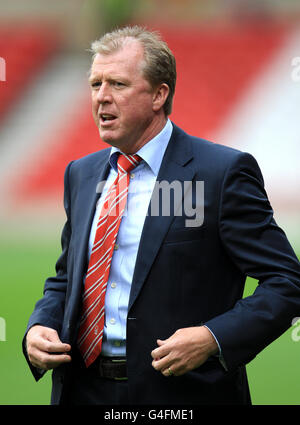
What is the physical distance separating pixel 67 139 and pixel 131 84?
7722mm

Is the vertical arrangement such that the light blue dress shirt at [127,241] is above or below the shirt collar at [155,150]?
below

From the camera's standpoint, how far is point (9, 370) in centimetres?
371

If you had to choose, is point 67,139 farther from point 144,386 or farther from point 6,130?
point 144,386

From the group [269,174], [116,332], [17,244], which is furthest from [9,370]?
[269,174]

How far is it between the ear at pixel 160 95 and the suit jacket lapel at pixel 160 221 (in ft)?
0.32

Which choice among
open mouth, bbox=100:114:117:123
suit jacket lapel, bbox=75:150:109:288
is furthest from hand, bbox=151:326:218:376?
open mouth, bbox=100:114:117:123

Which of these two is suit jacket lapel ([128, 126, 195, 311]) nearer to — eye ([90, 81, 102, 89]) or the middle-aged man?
the middle-aged man

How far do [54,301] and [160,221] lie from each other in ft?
1.20

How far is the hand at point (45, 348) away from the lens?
137 centimetres

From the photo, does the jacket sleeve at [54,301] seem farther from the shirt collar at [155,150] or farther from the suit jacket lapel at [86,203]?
the shirt collar at [155,150]

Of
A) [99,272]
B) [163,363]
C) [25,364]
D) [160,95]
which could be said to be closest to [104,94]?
[160,95]

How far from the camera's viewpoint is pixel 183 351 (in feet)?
4.16

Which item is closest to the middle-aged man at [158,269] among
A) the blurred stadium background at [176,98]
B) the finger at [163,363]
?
the finger at [163,363]

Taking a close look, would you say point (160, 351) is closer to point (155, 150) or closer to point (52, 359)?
point (52, 359)
